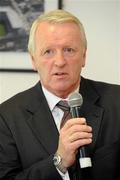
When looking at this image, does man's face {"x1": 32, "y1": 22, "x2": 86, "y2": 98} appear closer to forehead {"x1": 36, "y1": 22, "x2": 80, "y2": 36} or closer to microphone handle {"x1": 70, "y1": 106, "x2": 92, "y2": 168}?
forehead {"x1": 36, "y1": 22, "x2": 80, "y2": 36}

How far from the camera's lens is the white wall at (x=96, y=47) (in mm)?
2125

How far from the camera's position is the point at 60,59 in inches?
57.6

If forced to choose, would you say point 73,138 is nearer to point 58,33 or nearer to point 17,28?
point 58,33

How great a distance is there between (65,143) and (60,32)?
46 centimetres

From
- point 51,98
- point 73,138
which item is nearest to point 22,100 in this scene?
point 51,98

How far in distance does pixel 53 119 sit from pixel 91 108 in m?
0.16

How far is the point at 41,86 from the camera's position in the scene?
5.54 feet

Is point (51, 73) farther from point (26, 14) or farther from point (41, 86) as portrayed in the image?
point (26, 14)

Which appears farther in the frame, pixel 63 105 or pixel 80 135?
pixel 63 105

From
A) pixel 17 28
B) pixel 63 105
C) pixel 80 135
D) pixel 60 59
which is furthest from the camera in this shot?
pixel 17 28

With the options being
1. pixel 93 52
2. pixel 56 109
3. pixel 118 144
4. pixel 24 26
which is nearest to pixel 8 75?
pixel 24 26

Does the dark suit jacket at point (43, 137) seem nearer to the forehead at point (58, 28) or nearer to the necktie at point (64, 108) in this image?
the necktie at point (64, 108)

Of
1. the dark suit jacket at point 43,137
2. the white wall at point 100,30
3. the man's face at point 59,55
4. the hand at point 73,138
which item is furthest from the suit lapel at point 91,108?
the white wall at point 100,30

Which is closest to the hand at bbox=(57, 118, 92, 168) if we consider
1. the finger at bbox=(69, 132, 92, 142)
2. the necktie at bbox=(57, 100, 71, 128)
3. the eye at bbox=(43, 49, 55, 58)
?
the finger at bbox=(69, 132, 92, 142)
